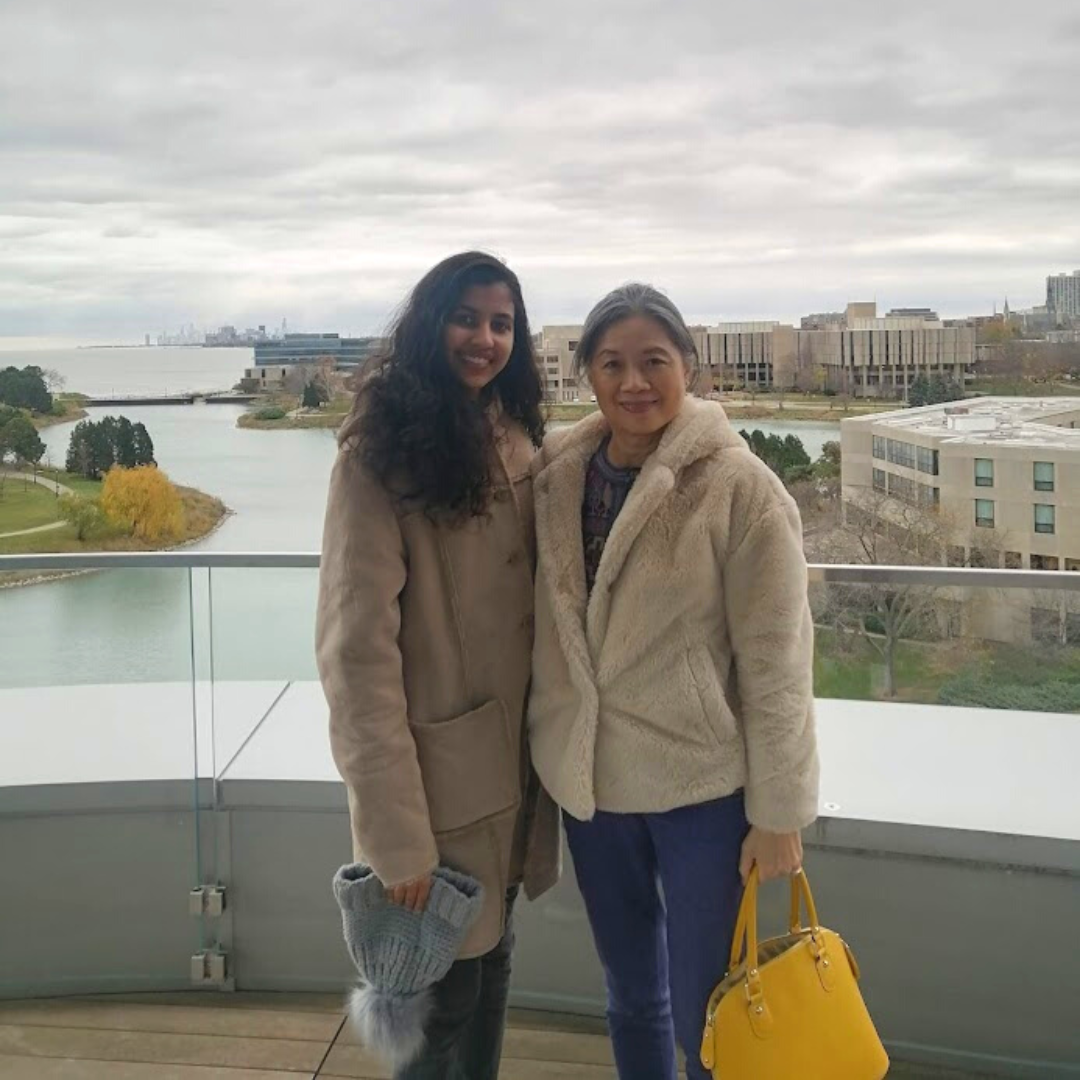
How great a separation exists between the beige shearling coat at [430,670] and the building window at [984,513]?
1.89 m

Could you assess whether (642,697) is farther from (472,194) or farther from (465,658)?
(472,194)

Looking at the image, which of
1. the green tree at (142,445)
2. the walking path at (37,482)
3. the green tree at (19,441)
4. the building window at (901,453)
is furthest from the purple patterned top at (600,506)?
the green tree at (19,441)

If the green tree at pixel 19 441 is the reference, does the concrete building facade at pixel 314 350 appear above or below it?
above

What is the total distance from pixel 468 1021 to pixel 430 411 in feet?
2.84

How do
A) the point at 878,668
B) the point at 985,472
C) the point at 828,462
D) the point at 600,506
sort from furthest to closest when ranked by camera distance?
the point at 985,472 → the point at 828,462 → the point at 878,668 → the point at 600,506

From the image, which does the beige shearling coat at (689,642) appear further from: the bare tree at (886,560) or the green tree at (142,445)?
the green tree at (142,445)

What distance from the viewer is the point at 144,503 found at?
2.95 m

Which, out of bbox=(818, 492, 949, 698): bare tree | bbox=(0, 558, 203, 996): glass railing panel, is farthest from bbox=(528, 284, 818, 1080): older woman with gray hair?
bbox=(0, 558, 203, 996): glass railing panel

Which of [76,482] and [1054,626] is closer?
[1054,626]

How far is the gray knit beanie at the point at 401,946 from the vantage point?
1297mm

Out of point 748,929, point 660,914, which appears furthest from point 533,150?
point 748,929

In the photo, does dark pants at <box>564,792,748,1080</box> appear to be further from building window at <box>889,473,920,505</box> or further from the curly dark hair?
building window at <box>889,473,920,505</box>

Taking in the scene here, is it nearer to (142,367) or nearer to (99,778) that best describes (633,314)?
(99,778)

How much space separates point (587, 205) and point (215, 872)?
9.78ft
